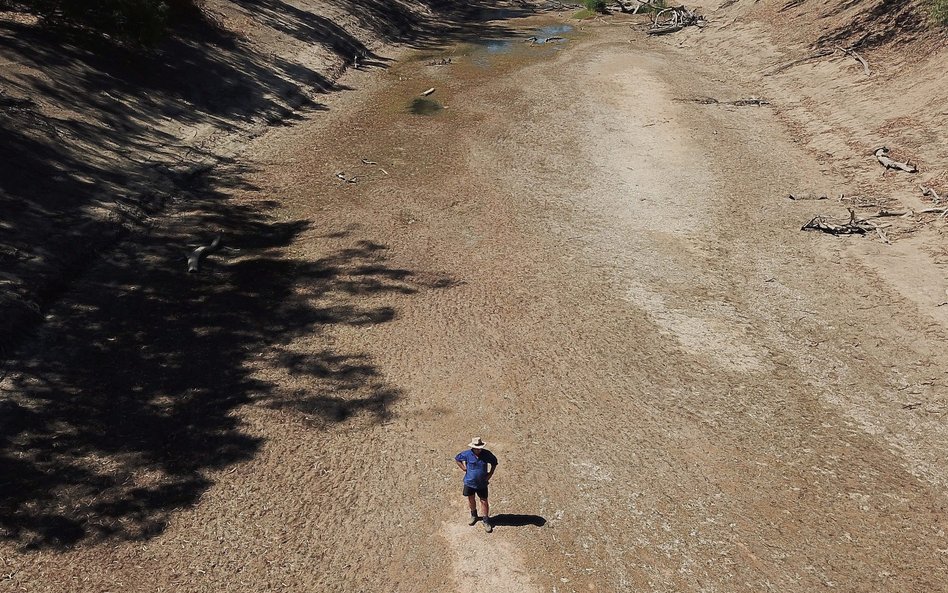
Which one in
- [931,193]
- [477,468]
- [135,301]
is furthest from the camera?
[931,193]

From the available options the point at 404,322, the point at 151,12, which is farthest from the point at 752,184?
the point at 151,12

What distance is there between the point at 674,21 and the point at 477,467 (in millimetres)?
43005

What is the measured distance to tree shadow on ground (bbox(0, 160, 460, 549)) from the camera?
31.0ft

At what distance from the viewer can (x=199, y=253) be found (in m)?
15.8

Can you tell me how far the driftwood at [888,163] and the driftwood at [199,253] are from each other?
2075cm

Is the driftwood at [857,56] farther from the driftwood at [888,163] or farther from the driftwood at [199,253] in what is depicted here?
the driftwood at [199,253]

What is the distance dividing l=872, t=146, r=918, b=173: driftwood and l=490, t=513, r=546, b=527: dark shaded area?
58.7 ft

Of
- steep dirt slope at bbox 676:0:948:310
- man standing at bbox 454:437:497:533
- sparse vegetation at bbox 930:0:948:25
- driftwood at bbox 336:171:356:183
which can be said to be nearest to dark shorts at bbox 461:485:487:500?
man standing at bbox 454:437:497:533

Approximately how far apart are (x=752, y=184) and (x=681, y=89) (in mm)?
11698

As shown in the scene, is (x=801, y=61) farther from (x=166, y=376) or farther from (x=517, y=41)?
(x=166, y=376)

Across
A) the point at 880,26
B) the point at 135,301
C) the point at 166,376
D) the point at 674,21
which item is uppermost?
the point at 880,26

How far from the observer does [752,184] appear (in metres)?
20.9

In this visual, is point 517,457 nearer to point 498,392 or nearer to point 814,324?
point 498,392

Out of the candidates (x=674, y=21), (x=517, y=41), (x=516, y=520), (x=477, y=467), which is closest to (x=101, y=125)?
(x=477, y=467)
